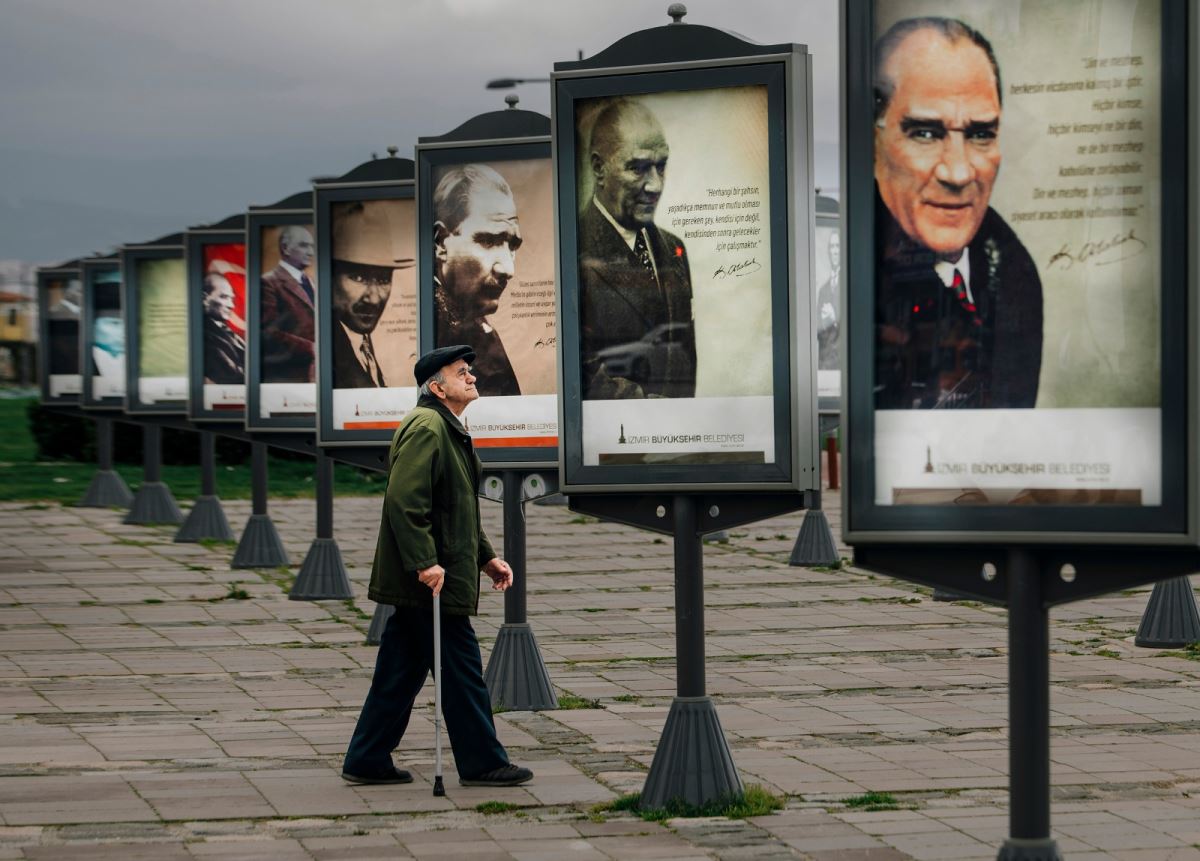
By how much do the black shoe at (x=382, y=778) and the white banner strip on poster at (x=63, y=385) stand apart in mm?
21997

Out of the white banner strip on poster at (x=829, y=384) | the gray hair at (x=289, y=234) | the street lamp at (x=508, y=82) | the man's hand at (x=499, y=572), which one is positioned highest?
the street lamp at (x=508, y=82)

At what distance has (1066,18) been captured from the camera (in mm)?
5645

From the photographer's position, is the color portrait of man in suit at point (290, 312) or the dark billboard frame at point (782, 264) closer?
the dark billboard frame at point (782, 264)

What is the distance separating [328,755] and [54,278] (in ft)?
74.7

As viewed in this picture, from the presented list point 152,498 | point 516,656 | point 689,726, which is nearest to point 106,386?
point 152,498

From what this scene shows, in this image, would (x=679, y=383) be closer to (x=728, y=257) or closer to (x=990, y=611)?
(x=728, y=257)

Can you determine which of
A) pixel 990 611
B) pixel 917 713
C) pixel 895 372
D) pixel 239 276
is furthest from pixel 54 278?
pixel 895 372

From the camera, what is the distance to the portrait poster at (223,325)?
19250 mm

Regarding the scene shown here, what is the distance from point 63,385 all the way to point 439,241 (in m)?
19.4

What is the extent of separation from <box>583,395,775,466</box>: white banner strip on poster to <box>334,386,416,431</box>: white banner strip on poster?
16.9ft

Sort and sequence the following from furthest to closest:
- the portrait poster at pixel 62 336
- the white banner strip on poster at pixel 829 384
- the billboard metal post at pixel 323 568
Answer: the portrait poster at pixel 62 336, the white banner strip on poster at pixel 829 384, the billboard metal post at pixel 323 568

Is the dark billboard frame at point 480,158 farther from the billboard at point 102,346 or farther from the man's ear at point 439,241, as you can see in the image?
the billboard at point 102,346

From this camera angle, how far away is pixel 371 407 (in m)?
13.4
